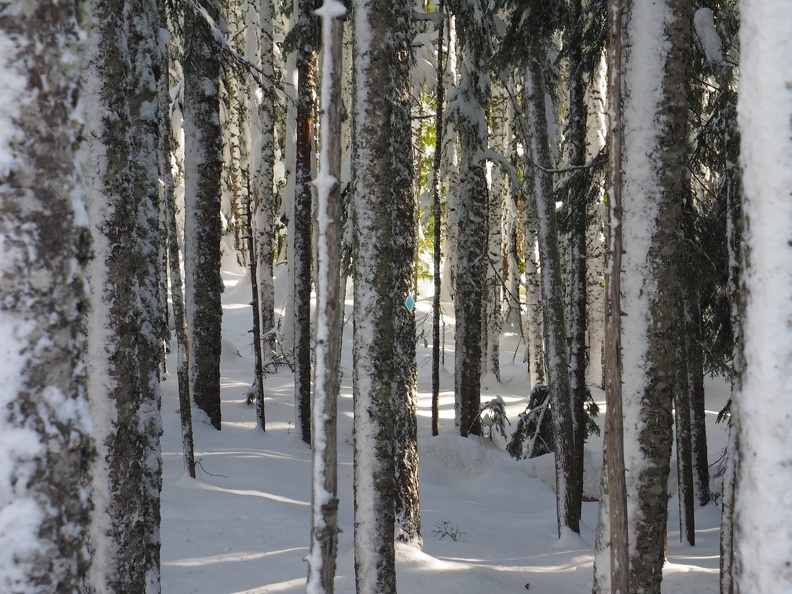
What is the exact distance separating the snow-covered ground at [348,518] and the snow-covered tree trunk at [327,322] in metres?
2.42

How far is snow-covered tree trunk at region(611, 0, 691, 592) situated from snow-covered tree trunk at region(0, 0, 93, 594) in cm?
370

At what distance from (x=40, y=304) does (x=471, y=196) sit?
1130cm

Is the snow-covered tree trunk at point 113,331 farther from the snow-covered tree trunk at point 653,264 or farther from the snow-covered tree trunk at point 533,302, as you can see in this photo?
the snow-covered tree trunk at point 533,302

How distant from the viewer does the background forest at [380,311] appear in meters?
1.89

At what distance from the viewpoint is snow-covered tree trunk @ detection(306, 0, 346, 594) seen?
13.0ft

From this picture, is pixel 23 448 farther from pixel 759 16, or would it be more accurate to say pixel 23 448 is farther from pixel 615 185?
pixel 615 185

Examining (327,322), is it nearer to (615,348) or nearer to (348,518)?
(615,348)

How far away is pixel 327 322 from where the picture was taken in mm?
4023

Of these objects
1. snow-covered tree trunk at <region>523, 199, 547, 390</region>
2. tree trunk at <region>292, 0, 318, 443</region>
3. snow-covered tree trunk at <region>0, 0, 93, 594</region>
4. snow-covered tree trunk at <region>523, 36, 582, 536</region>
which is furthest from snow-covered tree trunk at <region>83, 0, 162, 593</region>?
snow-covered tree trunk at <region>523, 199, 547, 390</region>

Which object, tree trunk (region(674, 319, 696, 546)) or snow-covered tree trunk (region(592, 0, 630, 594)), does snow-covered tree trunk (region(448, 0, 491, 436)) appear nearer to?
tree trunk (region(674, 319, 696, 546))

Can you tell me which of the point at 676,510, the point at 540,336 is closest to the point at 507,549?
the point at 676,510

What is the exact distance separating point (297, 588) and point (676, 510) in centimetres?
846

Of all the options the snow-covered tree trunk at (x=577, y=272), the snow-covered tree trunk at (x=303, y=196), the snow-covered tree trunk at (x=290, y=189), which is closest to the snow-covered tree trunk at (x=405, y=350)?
the snow-covered tree trunk at (x=577, y=272)

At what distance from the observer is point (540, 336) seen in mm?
17922
